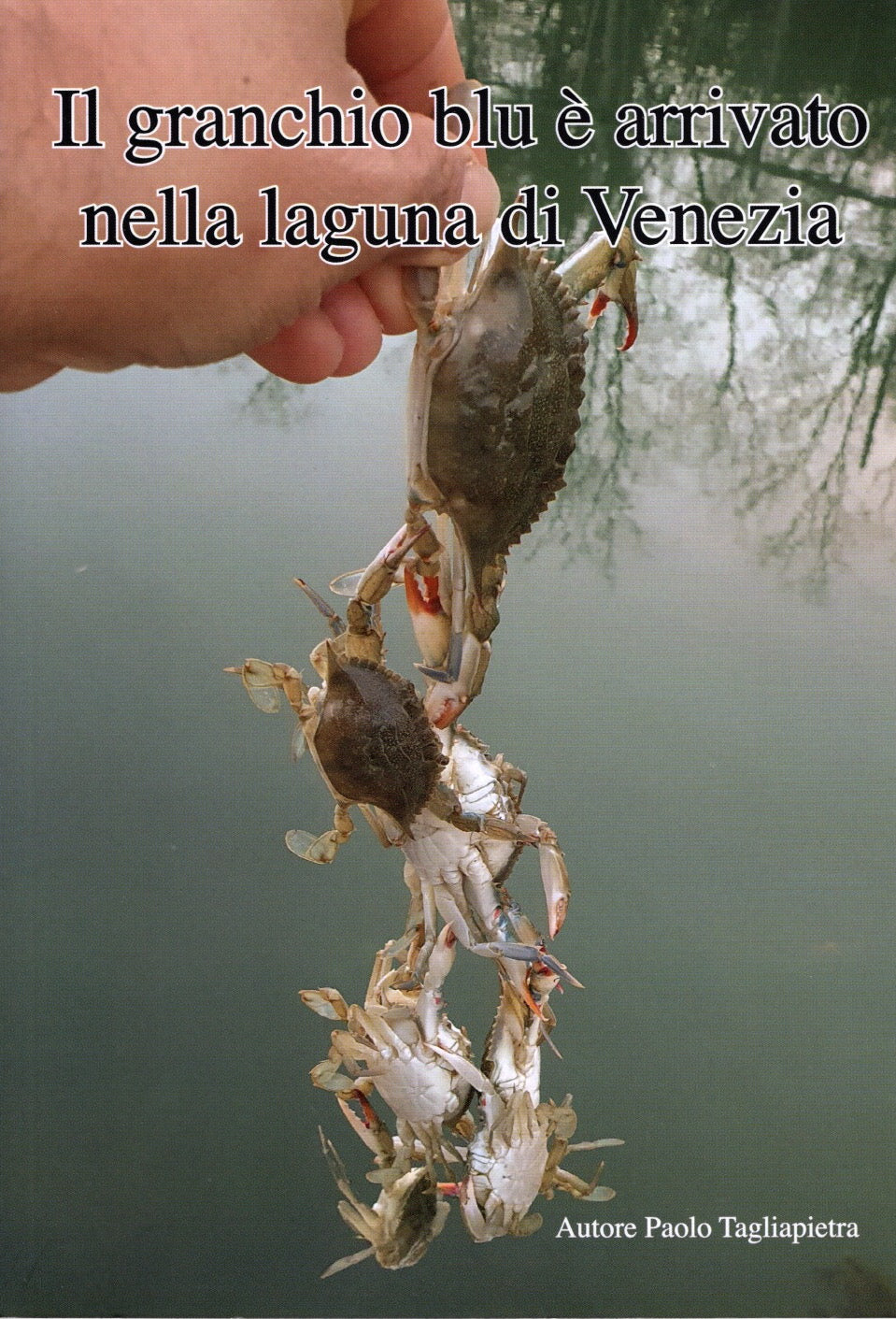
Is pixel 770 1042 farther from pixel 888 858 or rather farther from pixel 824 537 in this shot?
pixel 824 537

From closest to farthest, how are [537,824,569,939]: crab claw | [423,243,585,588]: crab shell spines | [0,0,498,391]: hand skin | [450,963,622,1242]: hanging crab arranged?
[0,0,498,391]: hand skin
[423,243,585,588]: crab shell spines
[537,824,569,939]: crab claw
[450,963,622,1242]: hanging crab

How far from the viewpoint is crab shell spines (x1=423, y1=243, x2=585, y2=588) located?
3.12 feet

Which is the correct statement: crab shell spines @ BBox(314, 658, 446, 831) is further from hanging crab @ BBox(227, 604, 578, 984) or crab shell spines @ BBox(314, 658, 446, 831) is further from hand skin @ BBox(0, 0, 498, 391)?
hand skin @ BBox(0, 0, 498, 391)

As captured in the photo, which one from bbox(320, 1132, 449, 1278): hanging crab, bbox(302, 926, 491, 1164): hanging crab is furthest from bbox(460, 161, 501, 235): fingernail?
bbox(320, 1132, 449, 1278): hanging crab

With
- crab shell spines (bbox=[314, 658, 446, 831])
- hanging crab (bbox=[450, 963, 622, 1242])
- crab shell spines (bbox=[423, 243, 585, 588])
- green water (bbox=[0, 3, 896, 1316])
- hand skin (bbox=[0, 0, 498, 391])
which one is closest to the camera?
hand skin (bbox=[0, 0, 498, 391])

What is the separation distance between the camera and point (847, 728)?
1.78 m

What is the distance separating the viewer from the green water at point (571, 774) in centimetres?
174

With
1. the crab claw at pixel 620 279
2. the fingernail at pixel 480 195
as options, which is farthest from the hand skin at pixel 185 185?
the crab claw at pixel 620 279

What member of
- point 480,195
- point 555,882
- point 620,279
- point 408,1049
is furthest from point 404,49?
point 408,1049

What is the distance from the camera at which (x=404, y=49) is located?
1.05m

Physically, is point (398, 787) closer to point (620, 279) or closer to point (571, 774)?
point (620, 279)

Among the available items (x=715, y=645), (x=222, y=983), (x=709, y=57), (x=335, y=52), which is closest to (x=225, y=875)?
(x=222, y=983)

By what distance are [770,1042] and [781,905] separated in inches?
7.8

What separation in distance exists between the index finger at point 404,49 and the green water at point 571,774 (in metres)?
0.68
